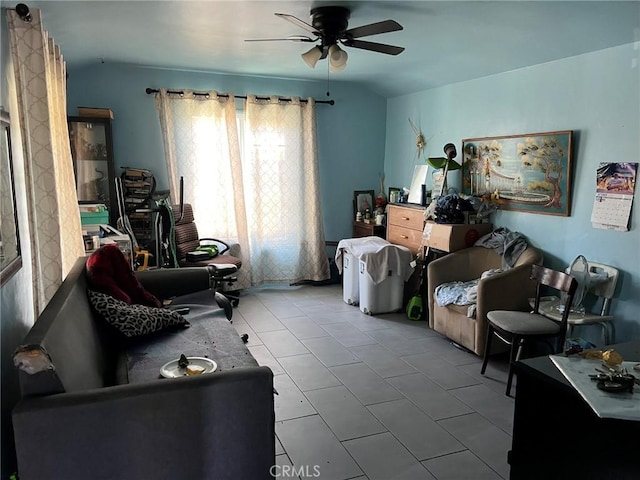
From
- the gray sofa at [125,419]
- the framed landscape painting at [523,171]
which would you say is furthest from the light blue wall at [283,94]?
the gray sofa at [125,419]

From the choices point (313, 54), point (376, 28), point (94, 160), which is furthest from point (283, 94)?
point (376, 28)

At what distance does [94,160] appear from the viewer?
181 inches

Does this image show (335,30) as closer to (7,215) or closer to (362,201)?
(7,215)

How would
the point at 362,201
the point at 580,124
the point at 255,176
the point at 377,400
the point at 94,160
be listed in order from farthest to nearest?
the point at 362,201
the point at 255,176
the point at 94,160
the point at 580,124
the point at 377,400

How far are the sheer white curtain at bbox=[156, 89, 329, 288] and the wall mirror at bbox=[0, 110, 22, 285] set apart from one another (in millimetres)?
3005

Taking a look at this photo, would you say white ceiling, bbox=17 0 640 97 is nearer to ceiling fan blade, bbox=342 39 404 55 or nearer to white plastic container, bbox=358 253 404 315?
ceiling fan blade, bbox=342 39 404 55

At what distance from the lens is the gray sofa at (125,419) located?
1521 millimetres

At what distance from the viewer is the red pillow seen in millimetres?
2715

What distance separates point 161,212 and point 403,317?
8.51ft

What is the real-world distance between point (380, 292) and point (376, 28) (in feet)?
8.57

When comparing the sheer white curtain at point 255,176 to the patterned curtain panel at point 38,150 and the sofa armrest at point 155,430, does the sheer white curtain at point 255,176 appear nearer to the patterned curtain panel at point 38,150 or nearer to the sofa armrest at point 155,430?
the patterned curtain panel at point 38,150

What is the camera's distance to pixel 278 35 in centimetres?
351

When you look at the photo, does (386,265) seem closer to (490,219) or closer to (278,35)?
(490,219)

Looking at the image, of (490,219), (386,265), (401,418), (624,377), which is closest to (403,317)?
(386,265)
